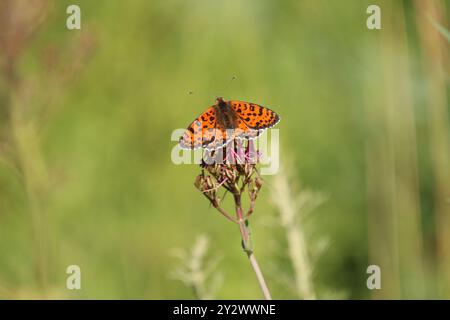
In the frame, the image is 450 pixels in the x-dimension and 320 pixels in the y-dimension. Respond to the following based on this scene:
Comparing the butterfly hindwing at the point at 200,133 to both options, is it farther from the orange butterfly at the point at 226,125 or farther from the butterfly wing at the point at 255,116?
the butterfly wing at the point at 255,116

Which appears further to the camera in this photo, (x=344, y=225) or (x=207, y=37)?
(x=207, y=37)

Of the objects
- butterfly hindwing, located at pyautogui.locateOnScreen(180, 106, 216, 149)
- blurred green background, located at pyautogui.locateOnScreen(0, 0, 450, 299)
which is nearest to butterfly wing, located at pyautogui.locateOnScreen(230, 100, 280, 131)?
butterfly hindwing, located at pyautogui.locateOnScreen(180, 106, 216, 149)

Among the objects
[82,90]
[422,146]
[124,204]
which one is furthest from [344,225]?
[82,90]

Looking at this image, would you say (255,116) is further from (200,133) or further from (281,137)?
(281,137)

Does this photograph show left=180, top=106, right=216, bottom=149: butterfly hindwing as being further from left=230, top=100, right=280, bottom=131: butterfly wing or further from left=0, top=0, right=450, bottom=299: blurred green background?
left=0, top=0, right=450, bottom=299: blurred green background

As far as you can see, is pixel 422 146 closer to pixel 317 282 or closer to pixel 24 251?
pixel 317 282

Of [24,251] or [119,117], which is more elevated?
[119,117]
